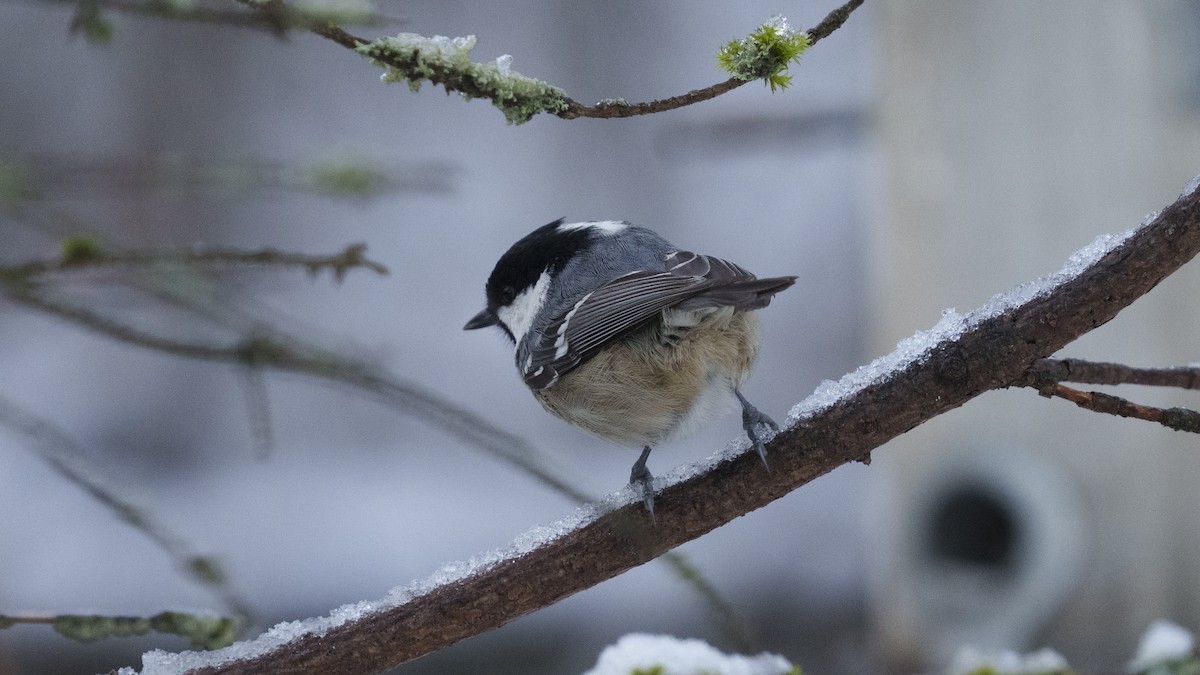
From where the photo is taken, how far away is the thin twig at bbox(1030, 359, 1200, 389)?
31.7 inches

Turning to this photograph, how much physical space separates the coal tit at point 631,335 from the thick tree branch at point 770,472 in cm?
14

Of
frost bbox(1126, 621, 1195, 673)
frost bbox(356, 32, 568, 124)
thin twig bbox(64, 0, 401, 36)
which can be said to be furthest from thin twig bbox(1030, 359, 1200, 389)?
thin twig bbox(64, 0, 401, 36)

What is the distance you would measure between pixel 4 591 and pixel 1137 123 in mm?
2503

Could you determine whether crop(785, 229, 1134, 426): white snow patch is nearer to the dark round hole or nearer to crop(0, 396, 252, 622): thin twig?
crop(0, 396, 252, 622): thin twig

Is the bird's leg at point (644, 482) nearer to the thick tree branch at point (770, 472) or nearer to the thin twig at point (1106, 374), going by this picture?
the thick tree branch at point (770, 472)

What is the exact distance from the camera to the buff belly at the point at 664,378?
1.14 meters

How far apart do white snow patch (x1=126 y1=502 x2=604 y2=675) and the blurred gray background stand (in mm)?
754

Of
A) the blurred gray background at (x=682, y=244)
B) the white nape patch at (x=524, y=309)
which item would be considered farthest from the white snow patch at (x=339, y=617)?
the blurred gray background at (x=682, y=244)

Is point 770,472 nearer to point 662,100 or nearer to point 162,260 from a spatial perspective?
point 662,100

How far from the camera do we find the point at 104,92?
3.02 m

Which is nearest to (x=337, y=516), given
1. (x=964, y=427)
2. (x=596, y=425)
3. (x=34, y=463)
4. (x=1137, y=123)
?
(x=34, y=463)

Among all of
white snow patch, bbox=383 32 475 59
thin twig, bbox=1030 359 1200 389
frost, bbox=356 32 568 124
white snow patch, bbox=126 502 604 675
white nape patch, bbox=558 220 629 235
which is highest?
white nape patch, bbox=558 220 629 235

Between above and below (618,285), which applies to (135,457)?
above

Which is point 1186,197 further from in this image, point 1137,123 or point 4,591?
point 4,591
